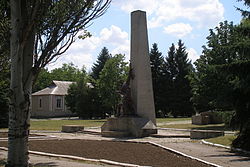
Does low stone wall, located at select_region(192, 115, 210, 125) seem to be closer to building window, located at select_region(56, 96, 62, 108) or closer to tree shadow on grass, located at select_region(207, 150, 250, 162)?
tree shadow on grass, located at select_region(207, 150, 250, 162)

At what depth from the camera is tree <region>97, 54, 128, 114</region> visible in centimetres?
4691

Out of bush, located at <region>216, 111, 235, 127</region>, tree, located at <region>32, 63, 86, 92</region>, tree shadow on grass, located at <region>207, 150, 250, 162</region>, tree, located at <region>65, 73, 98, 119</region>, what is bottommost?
tree shadow on grass, located at <region>207, 150, 250, 162</region>

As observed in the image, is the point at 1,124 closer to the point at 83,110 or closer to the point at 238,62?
the point at 83,110

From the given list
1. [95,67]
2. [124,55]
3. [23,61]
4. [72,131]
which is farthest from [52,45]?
[95,67]

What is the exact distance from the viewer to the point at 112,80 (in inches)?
1897

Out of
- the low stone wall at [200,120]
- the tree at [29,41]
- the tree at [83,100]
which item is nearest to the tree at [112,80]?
the tree at [83,100]

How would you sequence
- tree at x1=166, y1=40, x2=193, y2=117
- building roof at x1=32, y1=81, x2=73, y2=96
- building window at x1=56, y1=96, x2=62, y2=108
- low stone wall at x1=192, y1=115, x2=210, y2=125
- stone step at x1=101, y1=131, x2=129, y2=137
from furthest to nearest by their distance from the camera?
1. building window at x1=56, y1=96, x2=62, y2=108
2. building roof at x1=32, y1=81, x2=73, y2=96
3. tree at x1=166, y1=40, x2=193, y2=117
4. low stone wall at x1=192, y1=115, x2=210, y2=125
5. stone step at x1=101, y1=131, x2=129, y2=137

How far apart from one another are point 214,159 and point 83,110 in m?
41.7

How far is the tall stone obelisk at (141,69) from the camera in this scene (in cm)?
2266

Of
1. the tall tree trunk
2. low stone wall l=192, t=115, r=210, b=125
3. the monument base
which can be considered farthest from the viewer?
low stone wall l=192, t=115, r=210, b=125

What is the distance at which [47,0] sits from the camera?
7.92 metres

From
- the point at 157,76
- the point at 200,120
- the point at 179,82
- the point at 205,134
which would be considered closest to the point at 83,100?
the point at 157,76

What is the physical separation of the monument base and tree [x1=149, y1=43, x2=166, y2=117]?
32046 mm

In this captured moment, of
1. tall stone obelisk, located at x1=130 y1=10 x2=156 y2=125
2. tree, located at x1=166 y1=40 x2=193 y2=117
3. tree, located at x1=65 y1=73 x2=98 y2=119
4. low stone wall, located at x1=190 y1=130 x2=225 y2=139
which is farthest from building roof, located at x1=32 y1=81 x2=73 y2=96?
low stone wall, located at x1=190 y1=130 x2=225 y2=139
